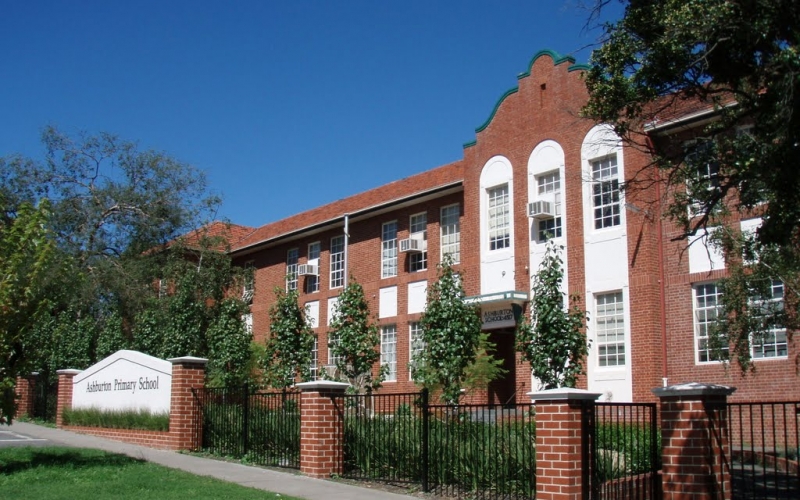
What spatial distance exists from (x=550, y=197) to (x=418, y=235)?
595 cm

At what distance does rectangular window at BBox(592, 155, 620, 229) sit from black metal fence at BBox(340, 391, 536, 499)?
962 cm

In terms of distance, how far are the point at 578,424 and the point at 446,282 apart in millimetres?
7875

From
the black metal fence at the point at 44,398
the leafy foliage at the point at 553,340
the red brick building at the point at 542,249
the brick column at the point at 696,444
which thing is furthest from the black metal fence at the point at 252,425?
the black metal fence at the point at 44,398

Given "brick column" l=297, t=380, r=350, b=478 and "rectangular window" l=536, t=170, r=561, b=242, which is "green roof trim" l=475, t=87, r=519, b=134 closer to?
"rectangular window" l=536, t=170, r=561, b=242

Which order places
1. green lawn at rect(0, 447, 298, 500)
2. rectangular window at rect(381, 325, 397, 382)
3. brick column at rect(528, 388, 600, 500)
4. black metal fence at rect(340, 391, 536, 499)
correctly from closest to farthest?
brick column at rect(528, 388, 600, 500), green lawn at rect(0, 447, 298, 500), black metal fence at rect(340, 391, 536, 499), rectangular window at rect(381, 325, 397, 382)

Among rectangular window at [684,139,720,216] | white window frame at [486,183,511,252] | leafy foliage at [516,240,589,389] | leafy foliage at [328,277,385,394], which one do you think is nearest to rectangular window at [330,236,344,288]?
white window frame at [486,183,511,252]

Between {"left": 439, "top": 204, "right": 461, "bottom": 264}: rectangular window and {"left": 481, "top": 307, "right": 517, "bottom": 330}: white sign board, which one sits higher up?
{"left": 439, "top": 204, "right": 461, "bottom": 264}: rectangular window

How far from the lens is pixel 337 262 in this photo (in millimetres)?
30766

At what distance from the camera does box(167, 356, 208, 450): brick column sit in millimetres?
17156

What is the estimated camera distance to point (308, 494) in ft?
39.1

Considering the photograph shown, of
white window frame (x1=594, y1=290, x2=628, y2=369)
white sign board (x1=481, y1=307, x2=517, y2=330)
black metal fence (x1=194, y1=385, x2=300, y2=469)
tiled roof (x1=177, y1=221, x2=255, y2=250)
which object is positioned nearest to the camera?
black metal fence (x1=194, y1=385, x2=300, y2=469)

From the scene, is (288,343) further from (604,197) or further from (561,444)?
(561,444)

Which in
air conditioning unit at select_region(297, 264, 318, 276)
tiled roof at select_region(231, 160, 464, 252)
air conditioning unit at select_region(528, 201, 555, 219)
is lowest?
air conditioning unit at select_region(297, 264, 318, 276)

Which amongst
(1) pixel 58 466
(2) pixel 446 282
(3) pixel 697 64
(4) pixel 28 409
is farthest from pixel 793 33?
(4) pixel 28 409
